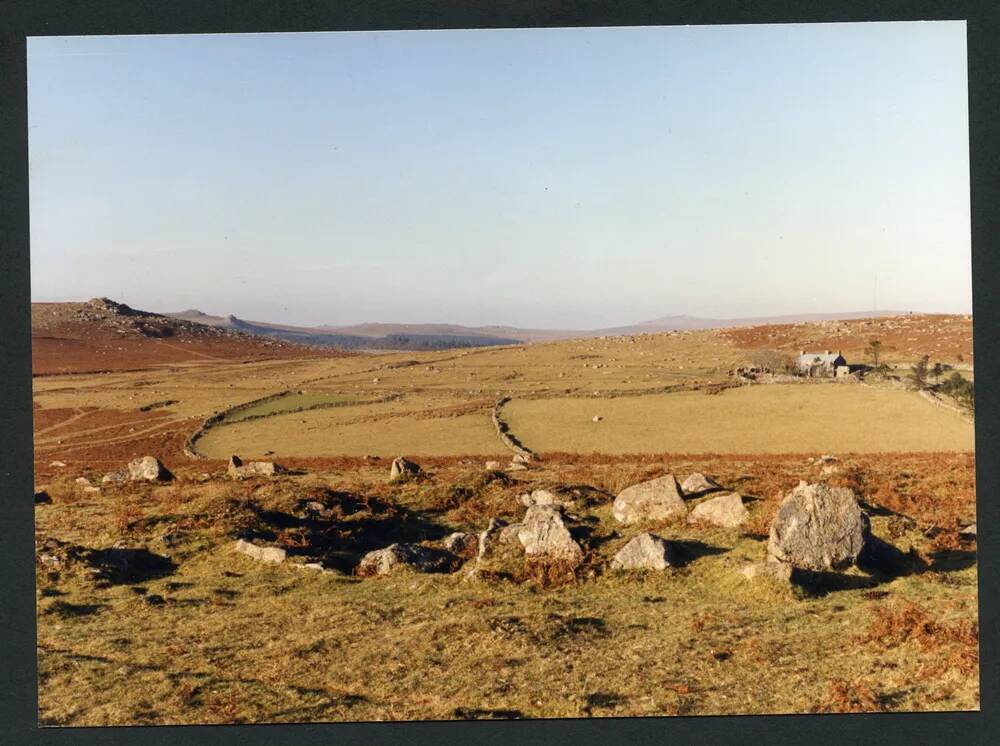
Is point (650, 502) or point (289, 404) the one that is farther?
point (289, 404)

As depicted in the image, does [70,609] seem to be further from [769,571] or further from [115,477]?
[769,571]

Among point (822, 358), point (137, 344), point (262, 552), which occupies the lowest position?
point (262, 552)

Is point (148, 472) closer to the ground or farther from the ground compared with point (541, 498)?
farther from the ground

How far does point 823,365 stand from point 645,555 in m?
17.8

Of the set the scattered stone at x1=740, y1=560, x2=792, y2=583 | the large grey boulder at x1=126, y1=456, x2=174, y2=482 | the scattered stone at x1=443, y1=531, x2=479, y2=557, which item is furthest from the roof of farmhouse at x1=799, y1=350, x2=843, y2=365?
the large grey boulder at x1=126, y1=456, x2=174, y2=482

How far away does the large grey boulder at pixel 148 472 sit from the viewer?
14.5m

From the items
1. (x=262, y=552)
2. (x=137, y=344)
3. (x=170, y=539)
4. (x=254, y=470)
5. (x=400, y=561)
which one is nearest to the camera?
(x=400, y=561)

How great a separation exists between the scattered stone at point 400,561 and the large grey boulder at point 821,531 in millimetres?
4903

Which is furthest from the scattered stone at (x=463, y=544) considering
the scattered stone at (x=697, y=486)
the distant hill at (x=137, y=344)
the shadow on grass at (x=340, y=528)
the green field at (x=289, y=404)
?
the distant hill at (x=137, y=344)

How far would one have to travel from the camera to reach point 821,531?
9.66 metres

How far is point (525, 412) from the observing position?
2044 cm

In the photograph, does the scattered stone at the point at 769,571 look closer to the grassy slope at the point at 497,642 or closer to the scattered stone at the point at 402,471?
the grassy slope at the point at 497,642

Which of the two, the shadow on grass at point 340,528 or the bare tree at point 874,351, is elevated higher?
the bare tree at point 874,351

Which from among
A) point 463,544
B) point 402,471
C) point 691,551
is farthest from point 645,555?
point 402,471
